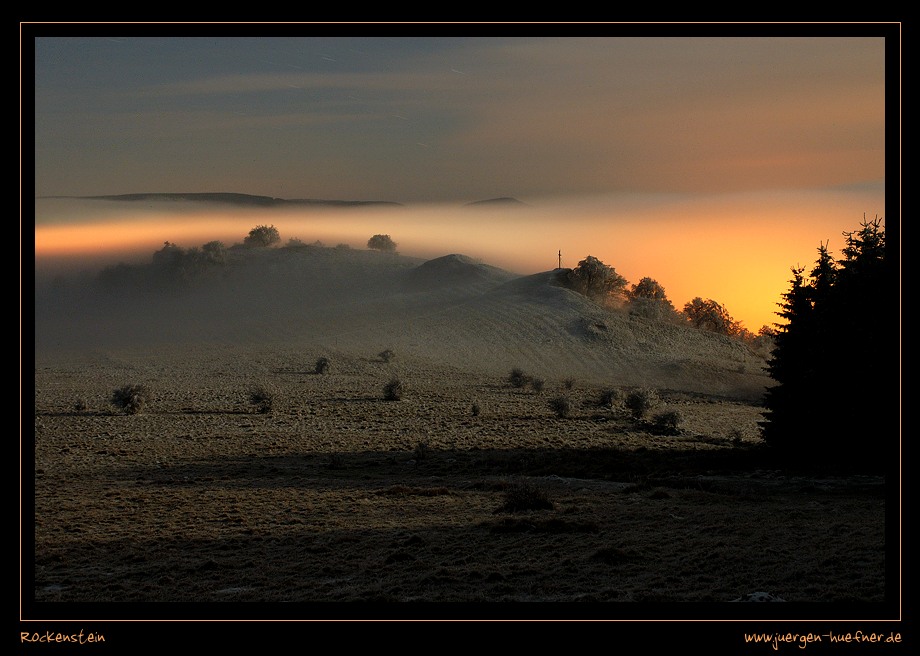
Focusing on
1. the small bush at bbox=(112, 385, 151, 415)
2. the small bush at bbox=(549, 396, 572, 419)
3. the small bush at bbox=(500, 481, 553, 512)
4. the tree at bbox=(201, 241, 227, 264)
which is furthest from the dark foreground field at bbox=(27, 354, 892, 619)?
the tree at bbox=(201, 241, 227, 264)

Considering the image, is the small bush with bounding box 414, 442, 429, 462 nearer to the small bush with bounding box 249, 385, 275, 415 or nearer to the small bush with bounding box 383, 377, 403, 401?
the small bush with bounding box 249, 385, 275, 415

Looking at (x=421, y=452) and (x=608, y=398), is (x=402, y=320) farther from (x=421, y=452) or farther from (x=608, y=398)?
(x=421, y=452)

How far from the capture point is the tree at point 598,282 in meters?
98.4

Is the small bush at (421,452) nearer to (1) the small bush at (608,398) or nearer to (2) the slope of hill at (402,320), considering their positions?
(1) the small bush at (608,398)

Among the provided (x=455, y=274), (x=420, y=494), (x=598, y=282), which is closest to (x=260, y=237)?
(x=455, y=274)

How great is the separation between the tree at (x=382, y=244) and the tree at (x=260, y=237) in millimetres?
15804

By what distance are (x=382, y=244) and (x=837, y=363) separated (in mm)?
106632

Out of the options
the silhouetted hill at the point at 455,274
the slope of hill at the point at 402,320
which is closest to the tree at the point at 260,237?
the slope of hill at the point at 402,320

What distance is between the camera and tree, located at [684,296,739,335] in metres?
94.2

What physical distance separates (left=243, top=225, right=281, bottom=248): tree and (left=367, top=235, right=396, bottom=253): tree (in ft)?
51.9

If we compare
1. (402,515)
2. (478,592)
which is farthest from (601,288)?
(478,592)

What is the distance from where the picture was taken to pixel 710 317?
95.3 meters

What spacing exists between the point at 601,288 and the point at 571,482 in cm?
7390
